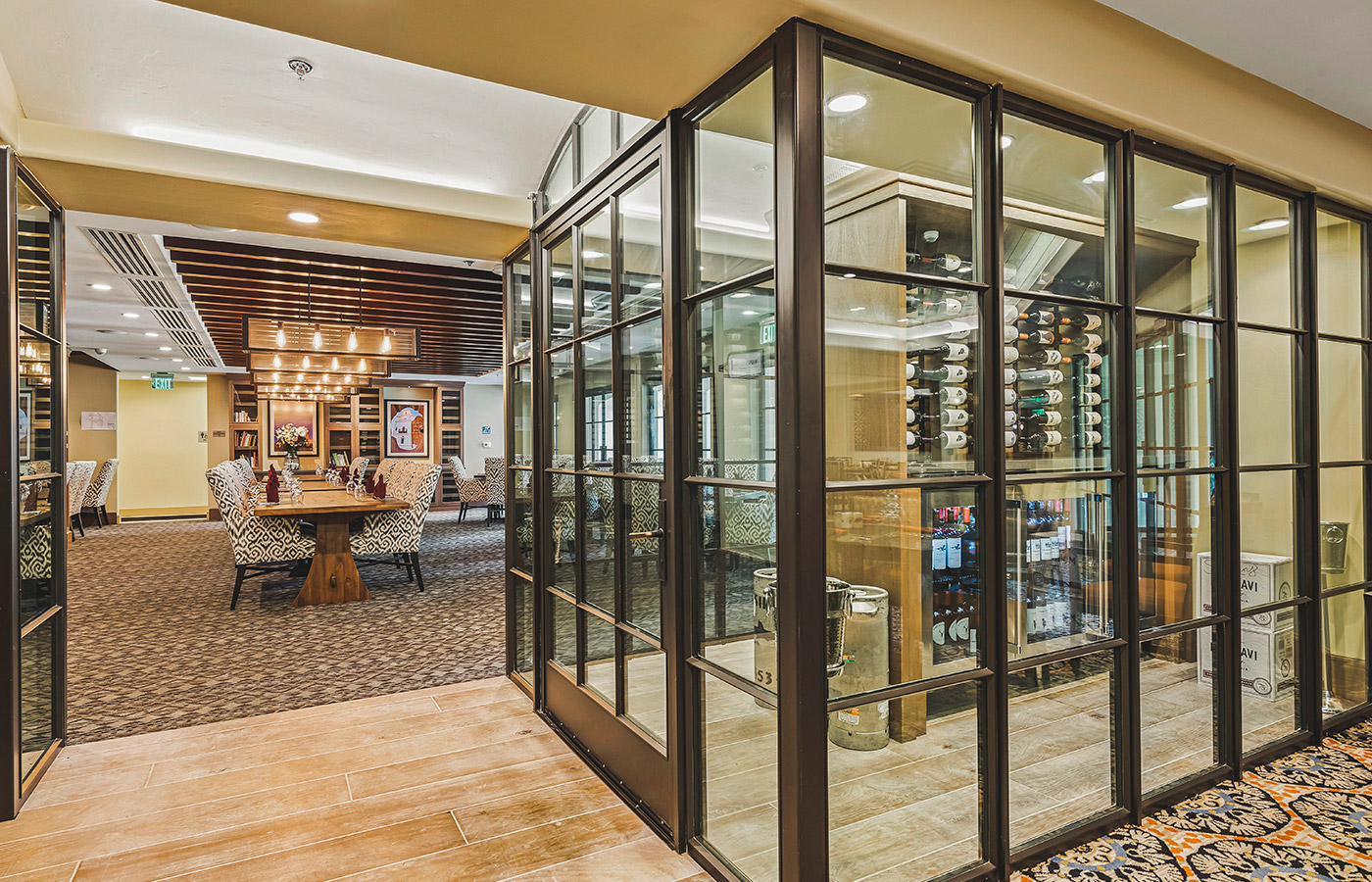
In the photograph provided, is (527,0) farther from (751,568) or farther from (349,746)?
(349,746)

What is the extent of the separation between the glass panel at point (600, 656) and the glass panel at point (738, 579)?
641mm

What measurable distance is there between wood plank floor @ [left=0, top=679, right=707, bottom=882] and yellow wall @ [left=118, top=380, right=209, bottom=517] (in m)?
11.8

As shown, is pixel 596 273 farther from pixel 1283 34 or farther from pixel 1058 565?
pixel 1283 34

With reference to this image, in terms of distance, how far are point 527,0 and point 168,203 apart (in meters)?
2.42

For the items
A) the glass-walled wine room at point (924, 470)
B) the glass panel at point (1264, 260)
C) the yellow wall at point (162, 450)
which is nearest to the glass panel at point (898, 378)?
the glass-walled wine room at point (924, 470)

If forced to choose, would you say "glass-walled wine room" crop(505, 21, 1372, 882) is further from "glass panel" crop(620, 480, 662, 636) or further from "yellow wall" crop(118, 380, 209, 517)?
"yellow wall" crop(118, 380, 209, 517)

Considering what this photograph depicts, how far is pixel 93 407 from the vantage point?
38.2 feet

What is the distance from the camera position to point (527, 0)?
5.30ft

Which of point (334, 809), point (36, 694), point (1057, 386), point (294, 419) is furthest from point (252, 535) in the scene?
point (294, 419)

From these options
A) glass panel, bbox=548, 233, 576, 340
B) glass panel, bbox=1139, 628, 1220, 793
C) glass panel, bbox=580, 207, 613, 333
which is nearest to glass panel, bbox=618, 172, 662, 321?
glass panel, bbox=580, 207, 613, 333

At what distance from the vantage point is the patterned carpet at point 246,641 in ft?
11.9

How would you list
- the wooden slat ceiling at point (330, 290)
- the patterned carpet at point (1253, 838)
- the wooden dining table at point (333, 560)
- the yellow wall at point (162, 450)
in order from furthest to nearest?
the yellow wall at point (162, 450)
the wooden dining table at point (333, 560)
the wooden slat ceiling at point (330, 290)
the patterned carpet at point (1253, 838)

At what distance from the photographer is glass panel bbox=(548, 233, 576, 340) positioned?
302 cm

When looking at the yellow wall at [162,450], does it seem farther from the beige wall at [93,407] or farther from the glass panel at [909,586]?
the glass panel at [909,586]
